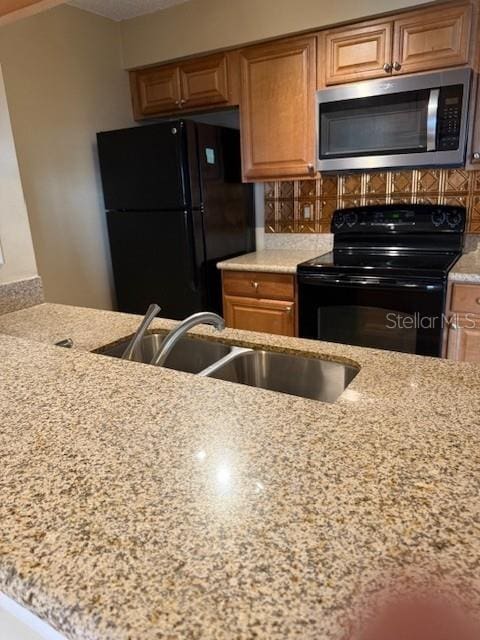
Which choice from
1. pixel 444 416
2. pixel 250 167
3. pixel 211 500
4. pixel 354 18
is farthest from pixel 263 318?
pixel 211 500

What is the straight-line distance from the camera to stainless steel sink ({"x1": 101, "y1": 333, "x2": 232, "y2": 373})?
1277 mm

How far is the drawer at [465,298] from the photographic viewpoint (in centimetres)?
200

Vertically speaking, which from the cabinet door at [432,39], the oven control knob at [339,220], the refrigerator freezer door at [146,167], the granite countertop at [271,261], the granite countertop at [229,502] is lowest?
the granite countertop at [271,261]

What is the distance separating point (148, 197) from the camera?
2.59 m

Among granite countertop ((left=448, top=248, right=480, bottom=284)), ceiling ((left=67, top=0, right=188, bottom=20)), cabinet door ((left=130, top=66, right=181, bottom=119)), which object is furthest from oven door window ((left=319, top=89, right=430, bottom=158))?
ceiling ((left=67, top=0, right=188, bottom=20))

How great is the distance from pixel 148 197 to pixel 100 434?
2.12m

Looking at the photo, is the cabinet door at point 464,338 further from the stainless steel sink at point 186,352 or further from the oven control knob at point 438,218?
the stainless steel sink at point 186,352

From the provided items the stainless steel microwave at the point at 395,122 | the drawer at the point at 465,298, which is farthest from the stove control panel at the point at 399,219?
the drawer at the point at 465,298

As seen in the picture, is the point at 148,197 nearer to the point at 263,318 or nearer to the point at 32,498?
the point at 263,318

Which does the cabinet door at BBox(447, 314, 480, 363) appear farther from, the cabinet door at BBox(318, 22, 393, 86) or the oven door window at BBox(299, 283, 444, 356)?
the cabinet door at BBox(318, 22, 393, 86)

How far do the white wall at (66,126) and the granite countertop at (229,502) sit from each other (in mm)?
1919

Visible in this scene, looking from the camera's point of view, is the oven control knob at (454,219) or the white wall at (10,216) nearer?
the white wall at (10,216)

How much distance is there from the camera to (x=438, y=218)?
→ 2.46 m

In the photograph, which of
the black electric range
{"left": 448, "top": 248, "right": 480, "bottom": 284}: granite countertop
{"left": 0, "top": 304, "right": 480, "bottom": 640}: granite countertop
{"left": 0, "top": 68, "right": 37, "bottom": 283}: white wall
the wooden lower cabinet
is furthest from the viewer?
the wooden lower cabinet
